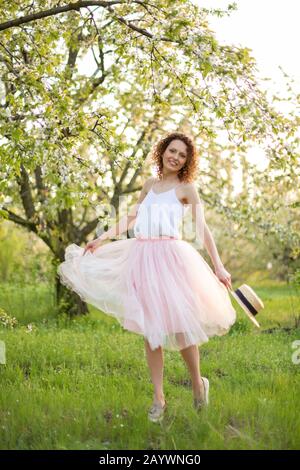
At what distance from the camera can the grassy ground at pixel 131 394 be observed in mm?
3984

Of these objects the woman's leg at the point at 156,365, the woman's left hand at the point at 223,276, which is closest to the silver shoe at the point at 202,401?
the woman's leg at the point at 156,365

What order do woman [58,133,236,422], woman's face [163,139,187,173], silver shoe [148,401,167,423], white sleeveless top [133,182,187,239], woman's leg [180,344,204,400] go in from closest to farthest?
silver shoe [148,401,167,423], woman [58,133,236,422], woman's leg [180,344,204,400], white sleeveless top [133,182,187,239], woman's face [163,139,187,173]

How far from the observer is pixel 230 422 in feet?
14.1

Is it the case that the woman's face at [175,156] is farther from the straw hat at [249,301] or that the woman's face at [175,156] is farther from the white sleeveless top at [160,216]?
the straw hat at [249,301]

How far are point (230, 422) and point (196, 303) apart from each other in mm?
783

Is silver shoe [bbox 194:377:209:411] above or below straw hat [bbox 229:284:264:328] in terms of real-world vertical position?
below

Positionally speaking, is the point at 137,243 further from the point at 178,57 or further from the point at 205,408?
the point at 178,57

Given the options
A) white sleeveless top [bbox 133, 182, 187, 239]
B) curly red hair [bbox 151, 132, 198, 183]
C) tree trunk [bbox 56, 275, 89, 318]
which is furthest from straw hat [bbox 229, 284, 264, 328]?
tree trunk [bbox 56, 275, 89, 318]

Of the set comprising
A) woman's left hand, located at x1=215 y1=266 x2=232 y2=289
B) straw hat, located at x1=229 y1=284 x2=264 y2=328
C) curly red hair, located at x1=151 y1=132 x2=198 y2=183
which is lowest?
straw hat, located at x1=229 y1=284 x2=264 y2=328

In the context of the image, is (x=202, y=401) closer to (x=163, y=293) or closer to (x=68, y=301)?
(x=163, y=293)

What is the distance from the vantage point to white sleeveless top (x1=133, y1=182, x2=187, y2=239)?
15.0 feet

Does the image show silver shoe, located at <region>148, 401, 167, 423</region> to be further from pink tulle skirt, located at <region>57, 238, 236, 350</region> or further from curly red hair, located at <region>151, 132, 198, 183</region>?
curly red hair, located at <region>151, 132, 198, 183</region>

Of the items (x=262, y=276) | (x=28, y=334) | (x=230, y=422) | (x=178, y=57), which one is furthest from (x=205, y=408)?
(x=262, y=276)

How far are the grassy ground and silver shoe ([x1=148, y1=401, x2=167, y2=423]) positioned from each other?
0.05 metres
